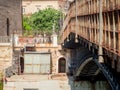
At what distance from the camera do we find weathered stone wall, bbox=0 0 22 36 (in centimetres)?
4409

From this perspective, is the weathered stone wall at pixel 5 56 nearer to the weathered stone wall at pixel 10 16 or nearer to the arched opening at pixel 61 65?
the arched opening at pixel 61 65

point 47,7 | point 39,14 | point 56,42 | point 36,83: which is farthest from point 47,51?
point 47,7

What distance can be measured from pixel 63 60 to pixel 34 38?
3105mm

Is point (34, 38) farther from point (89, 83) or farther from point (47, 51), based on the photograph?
point (89, 83)

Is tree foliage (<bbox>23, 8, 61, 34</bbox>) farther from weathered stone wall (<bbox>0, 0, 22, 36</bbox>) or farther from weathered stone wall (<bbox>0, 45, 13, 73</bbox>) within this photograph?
weathered stone wall (<bbox>0, 45, 13, 73</bbox>)

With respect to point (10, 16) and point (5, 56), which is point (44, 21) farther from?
point (5, 56)

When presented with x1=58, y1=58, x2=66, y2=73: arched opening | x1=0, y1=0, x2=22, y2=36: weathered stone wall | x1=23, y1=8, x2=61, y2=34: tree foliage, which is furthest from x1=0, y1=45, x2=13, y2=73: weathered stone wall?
x1=23, y1=8, x2=61, y2=34: tree foliage

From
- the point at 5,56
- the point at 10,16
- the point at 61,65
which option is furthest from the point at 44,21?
the point at 5,56

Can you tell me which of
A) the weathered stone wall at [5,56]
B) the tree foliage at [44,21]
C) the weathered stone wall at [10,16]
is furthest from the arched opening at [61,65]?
the tree foliage at [44,21]

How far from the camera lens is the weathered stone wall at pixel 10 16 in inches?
1736

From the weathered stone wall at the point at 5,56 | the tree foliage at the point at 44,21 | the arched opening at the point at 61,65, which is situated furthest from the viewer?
the tree foliage at the point at 44,21

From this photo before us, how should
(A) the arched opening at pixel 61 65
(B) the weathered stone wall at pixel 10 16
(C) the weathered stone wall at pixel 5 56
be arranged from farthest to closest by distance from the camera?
1. (B) the weathered stone wall at pixel 10 16
2. (A) the arched opening at pixel 61 65
3. (C) the weathered stone wall at pixel 5 56

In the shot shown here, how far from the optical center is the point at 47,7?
6888 cm

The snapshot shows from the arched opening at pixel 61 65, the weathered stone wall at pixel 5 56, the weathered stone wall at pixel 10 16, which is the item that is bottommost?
the arched opening at pixel 61 65
